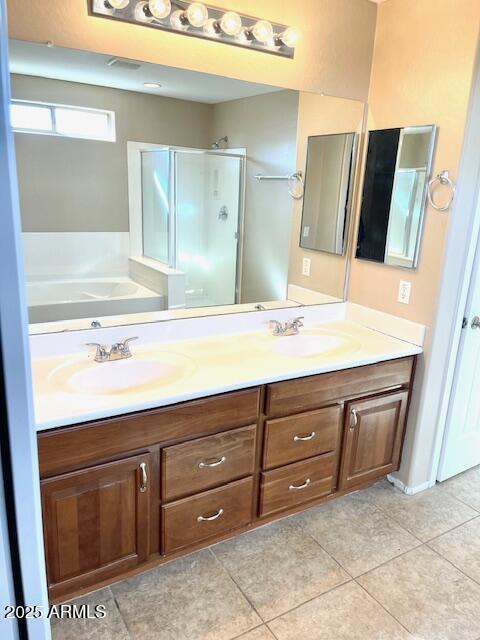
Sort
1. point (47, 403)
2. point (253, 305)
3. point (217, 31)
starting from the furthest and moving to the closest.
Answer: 1. point (253, 305)
2. point (217, 31)
3. point (47, 403)

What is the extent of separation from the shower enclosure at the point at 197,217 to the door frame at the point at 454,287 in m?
0.97

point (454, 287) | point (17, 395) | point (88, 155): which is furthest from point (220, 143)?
point (17, 395)

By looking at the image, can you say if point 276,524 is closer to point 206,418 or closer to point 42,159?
point 206,418

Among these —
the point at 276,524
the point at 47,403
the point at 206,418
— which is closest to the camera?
the point at 47,403

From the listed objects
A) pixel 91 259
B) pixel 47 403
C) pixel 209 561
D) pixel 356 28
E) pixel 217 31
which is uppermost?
pixel 356 28

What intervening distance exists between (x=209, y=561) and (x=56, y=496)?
0.81 metres

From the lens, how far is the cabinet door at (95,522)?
4.88ft

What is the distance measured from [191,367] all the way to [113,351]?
0.33 m

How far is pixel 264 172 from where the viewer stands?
2.25 metres

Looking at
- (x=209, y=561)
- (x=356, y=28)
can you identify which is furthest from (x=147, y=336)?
(x=356, y=28)

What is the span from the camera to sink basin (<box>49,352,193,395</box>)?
174 centimetres

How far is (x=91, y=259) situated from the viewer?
194 cm

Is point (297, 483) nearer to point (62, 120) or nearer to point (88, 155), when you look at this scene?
point (88, 155)

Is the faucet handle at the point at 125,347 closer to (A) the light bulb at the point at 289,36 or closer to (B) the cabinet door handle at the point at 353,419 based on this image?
(B) the cabinet door handle at the point at 353,419
